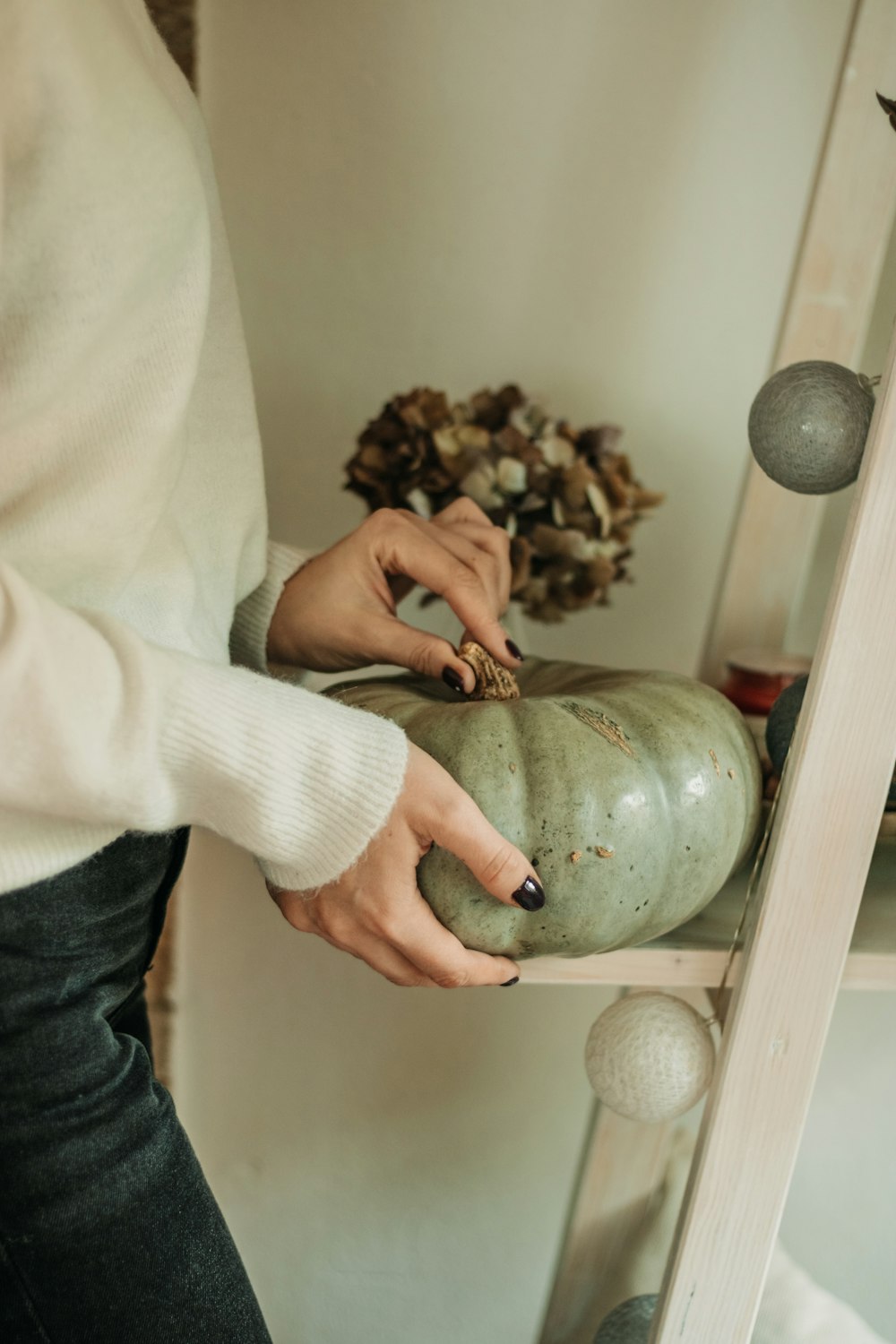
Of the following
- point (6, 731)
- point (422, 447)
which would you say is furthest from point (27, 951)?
point (422, 447)

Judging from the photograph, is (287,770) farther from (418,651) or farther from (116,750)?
(418,651)

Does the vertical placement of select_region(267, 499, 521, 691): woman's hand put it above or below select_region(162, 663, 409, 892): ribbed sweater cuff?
above

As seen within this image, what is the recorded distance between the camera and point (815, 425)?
72cm

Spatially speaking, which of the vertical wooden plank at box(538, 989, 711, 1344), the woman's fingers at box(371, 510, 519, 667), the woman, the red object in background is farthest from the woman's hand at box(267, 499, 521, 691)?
the vertical wooden plank at box(538, 989, 711, 1344)

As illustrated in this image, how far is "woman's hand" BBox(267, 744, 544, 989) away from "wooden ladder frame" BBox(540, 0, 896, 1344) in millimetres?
115

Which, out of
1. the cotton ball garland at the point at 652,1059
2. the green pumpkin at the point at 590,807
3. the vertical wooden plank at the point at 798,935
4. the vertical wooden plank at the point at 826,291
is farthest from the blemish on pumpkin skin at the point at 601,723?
the vertical wooden plank at the point at 826,291

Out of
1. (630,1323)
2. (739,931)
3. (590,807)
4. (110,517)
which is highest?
(110,517)

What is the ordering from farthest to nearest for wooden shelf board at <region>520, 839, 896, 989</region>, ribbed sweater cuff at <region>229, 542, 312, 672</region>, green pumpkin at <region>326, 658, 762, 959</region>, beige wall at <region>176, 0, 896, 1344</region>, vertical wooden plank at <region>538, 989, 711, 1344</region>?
vertical wooden plank at <region>538, 989, 711, 1344</region> → beige wall at <region>176, 0, 896, 1344</region> → ribbed sweater cuff at <region>229, 542, 312, 672</region> → wooden shelf board at <region>520, 839, 896, 989</region> → green pumpkin at <region>326, 658, 762, 959</region>

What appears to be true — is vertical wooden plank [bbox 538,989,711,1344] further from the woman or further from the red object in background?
the woman

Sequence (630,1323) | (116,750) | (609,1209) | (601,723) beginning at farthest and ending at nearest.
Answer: (609,1209)
(630,1323)
(601,723)
(116,750)

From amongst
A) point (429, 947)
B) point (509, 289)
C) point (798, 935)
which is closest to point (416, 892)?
point (429, 947)

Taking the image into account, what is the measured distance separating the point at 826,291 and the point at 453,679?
19.8 inches

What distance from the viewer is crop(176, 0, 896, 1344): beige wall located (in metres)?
0.98

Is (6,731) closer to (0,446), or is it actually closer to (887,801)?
(0,446)
